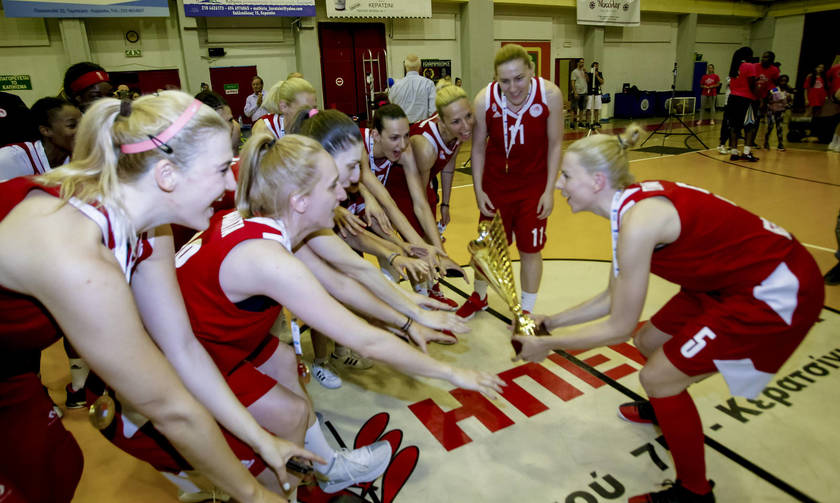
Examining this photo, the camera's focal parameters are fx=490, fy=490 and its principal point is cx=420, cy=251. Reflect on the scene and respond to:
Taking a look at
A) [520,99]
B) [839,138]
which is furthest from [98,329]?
[839,138]

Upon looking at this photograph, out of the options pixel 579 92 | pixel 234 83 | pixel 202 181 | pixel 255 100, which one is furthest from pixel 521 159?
pixel 579 92

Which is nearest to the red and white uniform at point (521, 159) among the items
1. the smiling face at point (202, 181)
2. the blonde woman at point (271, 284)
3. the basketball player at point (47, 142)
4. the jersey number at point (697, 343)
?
the jersey number at point (697, 343)

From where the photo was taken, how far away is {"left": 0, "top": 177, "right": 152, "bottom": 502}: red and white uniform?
1.24 meters

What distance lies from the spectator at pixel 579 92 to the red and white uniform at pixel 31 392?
15.7 meters

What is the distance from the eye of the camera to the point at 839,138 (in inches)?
404

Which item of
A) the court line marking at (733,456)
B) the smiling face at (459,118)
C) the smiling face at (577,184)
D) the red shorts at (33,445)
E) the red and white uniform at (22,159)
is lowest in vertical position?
the court line marking at (733,456)

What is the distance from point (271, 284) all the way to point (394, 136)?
181 cm

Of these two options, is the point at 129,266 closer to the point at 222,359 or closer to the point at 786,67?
the point at 222,359

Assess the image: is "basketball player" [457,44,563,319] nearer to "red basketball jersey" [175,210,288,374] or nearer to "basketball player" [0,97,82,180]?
"red basketball jersey" [175,210,288,374]

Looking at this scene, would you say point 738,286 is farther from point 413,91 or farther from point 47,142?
point 413,91

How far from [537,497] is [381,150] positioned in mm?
2376

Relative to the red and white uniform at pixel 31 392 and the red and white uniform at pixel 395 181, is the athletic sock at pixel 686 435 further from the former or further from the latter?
the red and white uniform at pixel 395 181

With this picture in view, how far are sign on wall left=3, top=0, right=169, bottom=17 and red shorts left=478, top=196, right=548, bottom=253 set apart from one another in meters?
11.4

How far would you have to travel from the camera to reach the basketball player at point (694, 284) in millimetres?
1800
